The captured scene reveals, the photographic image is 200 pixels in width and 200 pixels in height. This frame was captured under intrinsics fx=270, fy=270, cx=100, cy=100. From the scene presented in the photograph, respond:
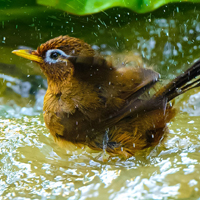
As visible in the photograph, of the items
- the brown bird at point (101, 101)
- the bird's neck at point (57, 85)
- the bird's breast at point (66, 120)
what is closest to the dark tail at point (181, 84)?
the brown bird at point (101, 101)

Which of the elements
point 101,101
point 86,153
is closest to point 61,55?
point 101,101

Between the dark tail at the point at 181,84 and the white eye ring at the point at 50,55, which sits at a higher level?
the white eye ring at the point at 50,55

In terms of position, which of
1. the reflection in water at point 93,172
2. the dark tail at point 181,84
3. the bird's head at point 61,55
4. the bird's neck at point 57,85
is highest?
the bird's head at point 61,55

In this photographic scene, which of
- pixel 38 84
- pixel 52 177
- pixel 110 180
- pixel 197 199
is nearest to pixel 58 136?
pixel 52 177

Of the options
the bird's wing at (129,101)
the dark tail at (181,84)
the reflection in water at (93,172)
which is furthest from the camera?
the bird's wing at (129,101)

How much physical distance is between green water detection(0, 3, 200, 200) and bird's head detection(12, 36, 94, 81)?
813 mm

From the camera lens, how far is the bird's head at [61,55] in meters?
2.42

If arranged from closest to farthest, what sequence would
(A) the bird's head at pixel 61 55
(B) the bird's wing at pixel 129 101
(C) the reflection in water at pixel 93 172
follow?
(C) the reflection in water at pixel 93 172 < (B) the bird's wing at pixel 129 101 < (A) the bird's head at pixel 61 55

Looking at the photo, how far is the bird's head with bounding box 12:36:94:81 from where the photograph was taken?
242 cm

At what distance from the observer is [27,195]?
175 cm

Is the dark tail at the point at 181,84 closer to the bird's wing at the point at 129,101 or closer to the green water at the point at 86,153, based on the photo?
the bird's wing at the point at 129,101

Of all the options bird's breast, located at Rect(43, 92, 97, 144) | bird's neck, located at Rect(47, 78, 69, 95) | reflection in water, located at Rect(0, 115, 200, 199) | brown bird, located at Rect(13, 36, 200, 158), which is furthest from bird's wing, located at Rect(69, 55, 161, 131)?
reflection in water, located at Rect(0, 115, 200, 199)

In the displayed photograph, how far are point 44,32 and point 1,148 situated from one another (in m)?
2.61

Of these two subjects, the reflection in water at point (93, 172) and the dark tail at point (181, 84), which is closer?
the reflection in water at point (93, 172)
